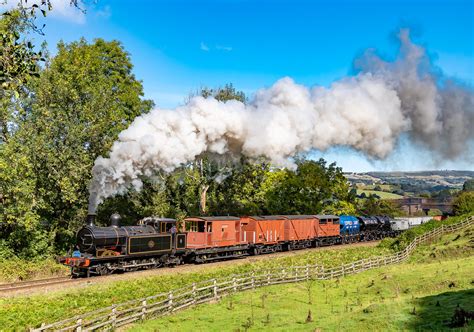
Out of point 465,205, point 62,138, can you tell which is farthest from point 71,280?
point 465,205

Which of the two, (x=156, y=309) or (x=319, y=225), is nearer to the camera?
(x=156, y=309)

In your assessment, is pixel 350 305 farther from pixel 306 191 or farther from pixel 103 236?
pixel 306 191

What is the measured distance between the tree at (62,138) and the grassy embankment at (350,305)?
56.7ft

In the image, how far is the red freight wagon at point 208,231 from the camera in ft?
104

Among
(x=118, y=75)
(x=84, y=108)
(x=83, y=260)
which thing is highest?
(x=118, y=75)

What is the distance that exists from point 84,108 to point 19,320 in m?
21.2

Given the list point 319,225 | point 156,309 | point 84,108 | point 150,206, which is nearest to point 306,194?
point 319,225

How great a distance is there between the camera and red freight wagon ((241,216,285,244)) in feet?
120

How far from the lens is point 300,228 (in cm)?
4303

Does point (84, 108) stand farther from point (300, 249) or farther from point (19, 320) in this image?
point (300, 249)

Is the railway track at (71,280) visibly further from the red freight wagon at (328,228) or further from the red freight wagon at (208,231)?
the red freight wagon at (328,228)

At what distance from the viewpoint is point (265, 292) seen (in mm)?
23531

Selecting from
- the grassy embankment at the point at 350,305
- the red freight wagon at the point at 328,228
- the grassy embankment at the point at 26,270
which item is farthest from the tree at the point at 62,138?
the red freight wagon at the point at 328,228

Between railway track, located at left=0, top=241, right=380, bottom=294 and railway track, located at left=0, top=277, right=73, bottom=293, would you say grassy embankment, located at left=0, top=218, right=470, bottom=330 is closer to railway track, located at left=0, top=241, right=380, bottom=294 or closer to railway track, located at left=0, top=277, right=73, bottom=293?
railway track, located at left=0, top=241, right=380, bottom=294
